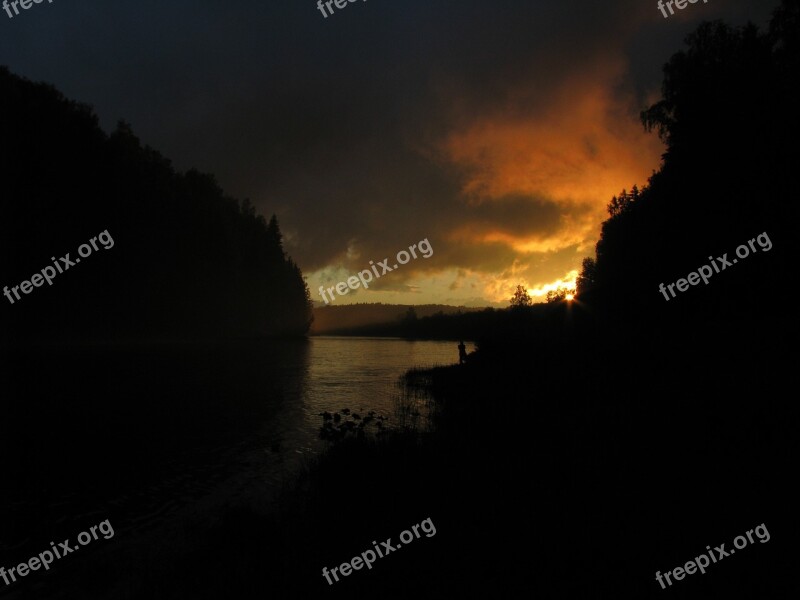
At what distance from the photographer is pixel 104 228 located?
64.1m

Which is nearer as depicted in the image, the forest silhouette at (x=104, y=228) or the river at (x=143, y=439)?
the river at (x=143, y=439)

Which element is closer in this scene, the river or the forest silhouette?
the river

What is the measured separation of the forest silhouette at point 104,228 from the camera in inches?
2056

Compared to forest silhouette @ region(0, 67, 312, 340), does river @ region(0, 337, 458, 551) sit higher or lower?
lower

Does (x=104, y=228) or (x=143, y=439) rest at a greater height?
(x=104, y=228)

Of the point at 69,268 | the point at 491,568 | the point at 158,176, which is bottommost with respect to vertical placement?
the point at 491,568

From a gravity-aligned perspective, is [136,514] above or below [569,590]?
above

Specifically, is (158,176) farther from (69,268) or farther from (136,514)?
(136,514)

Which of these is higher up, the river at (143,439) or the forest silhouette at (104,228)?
the forest silhouette at (104,228)

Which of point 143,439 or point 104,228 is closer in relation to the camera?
point 143,439

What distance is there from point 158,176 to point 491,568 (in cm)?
8719

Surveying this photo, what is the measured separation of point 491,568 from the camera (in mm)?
6773

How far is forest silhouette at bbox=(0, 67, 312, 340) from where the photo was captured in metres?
52.2

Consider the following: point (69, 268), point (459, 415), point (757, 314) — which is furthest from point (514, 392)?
point (69, 268)
